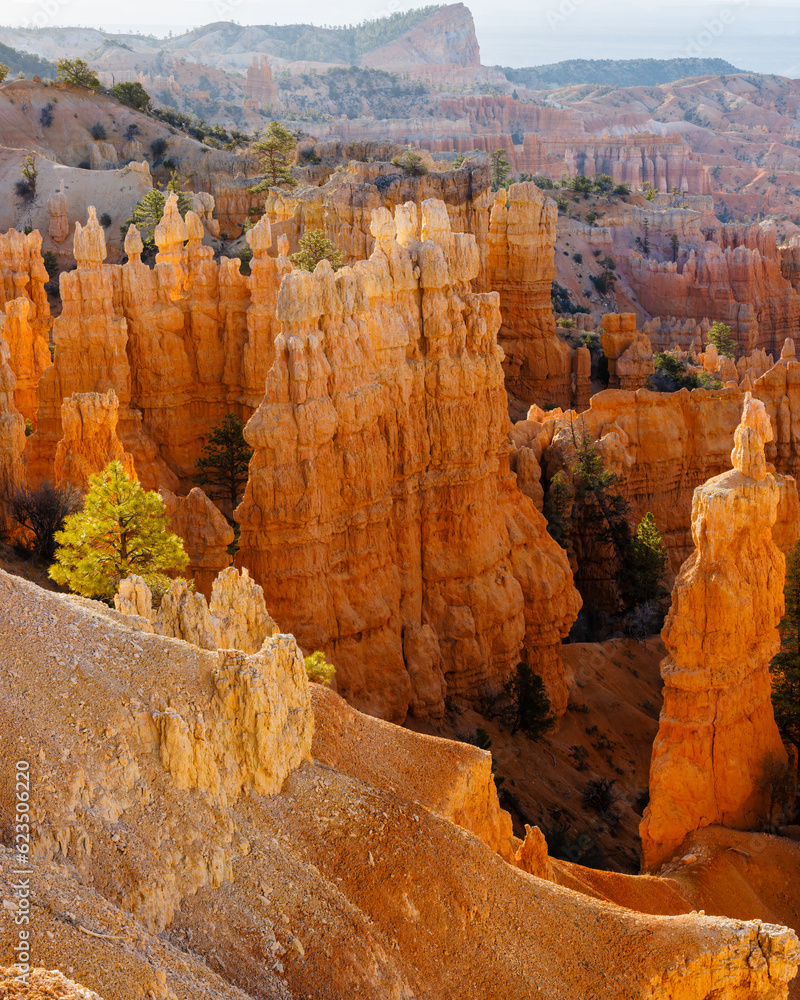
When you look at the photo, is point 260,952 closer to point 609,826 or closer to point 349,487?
point 349,487

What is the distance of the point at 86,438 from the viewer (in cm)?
Result: 2602

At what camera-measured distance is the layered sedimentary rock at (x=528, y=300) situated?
52281 millimetres

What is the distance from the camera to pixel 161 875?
1022 cm

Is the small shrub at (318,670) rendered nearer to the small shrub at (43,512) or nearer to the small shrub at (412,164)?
the small shrub at (43,512)

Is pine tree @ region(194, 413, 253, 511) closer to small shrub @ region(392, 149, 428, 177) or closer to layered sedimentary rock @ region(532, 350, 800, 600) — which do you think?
layered sedimentary rock @ region(532, 350, 800, 600)

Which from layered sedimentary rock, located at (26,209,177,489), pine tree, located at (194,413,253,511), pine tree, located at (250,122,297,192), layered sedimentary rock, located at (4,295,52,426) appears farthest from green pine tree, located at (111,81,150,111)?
pine tree, located at (194,413,253,511)

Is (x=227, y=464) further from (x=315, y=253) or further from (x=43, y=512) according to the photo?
(x=315, y=253)

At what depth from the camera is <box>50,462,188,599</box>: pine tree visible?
19688 mm

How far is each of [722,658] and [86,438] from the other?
46.8 feet

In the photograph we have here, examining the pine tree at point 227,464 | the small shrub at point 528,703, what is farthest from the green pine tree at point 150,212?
the small shrub at point 528,703

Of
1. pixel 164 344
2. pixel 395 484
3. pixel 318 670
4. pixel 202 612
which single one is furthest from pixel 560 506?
pixel 202 612

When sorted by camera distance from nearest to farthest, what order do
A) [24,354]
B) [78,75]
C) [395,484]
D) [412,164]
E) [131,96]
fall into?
[395,484], [24,354], [412,164], [78,75], [131,96]

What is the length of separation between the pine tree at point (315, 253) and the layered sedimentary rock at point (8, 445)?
20503mm

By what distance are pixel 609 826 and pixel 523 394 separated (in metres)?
30.3
